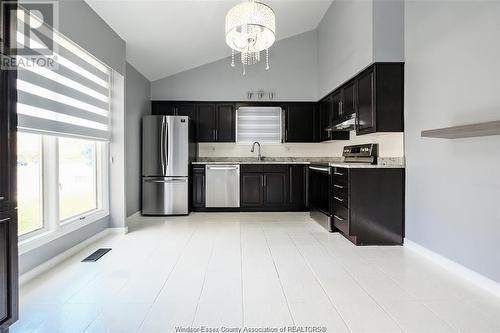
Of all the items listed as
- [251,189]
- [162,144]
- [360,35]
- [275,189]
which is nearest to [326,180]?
[275,189]

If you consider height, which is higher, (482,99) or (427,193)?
(482,99)

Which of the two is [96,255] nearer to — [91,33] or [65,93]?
[65,93]


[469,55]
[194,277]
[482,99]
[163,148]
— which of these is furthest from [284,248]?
[163,148]

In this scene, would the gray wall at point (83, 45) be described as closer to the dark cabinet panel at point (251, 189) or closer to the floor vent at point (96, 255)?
the floor vent at point (96, 255)

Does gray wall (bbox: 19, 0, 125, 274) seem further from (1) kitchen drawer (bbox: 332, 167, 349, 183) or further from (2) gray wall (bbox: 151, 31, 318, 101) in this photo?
(1) kitchen drawer (bbox: 332, 167, 349, 183)

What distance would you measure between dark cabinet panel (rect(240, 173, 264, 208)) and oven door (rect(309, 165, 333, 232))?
3.04 ft

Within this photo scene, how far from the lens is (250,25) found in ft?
10.5

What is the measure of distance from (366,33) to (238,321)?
331 cm

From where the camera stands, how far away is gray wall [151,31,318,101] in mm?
5629

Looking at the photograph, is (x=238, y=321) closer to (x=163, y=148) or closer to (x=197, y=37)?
(x=163, y=148)

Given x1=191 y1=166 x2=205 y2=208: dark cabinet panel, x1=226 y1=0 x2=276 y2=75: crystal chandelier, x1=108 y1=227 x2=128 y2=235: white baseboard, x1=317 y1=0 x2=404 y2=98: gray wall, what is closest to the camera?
x1=226 y1=0 x2=276 y2=75: crystal chandelier

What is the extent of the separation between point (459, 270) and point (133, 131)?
4533 mm

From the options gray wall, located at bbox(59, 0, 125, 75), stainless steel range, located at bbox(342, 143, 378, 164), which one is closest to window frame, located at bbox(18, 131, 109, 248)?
gray wall, located at bbox(59, 0, 125, 75)

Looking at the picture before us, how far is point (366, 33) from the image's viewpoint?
340 centimetres
